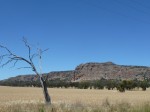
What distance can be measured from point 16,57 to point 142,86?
267ft

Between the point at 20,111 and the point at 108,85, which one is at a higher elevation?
the point at 108,85

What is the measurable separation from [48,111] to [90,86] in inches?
4543

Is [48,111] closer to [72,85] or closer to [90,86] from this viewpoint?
[90,86]

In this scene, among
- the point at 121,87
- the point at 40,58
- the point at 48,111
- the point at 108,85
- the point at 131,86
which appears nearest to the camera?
the point at 48,111

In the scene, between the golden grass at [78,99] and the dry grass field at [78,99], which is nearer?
the dry grass field at [78,99]

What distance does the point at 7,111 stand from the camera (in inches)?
711

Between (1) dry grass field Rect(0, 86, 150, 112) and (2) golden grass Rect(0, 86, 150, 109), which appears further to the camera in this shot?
(2) golden grass Rect(0, 86, 150, 109)

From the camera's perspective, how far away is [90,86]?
132750mm

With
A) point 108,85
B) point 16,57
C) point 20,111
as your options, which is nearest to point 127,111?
point 20,111

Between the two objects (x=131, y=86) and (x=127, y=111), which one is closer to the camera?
(x=127, y=111)

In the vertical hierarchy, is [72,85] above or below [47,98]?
above

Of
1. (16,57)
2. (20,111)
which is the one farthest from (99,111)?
(16,57)

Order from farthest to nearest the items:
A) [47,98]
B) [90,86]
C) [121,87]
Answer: [90,86] < [121,87] < [47,98]

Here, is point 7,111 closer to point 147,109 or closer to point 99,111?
point 99,111
